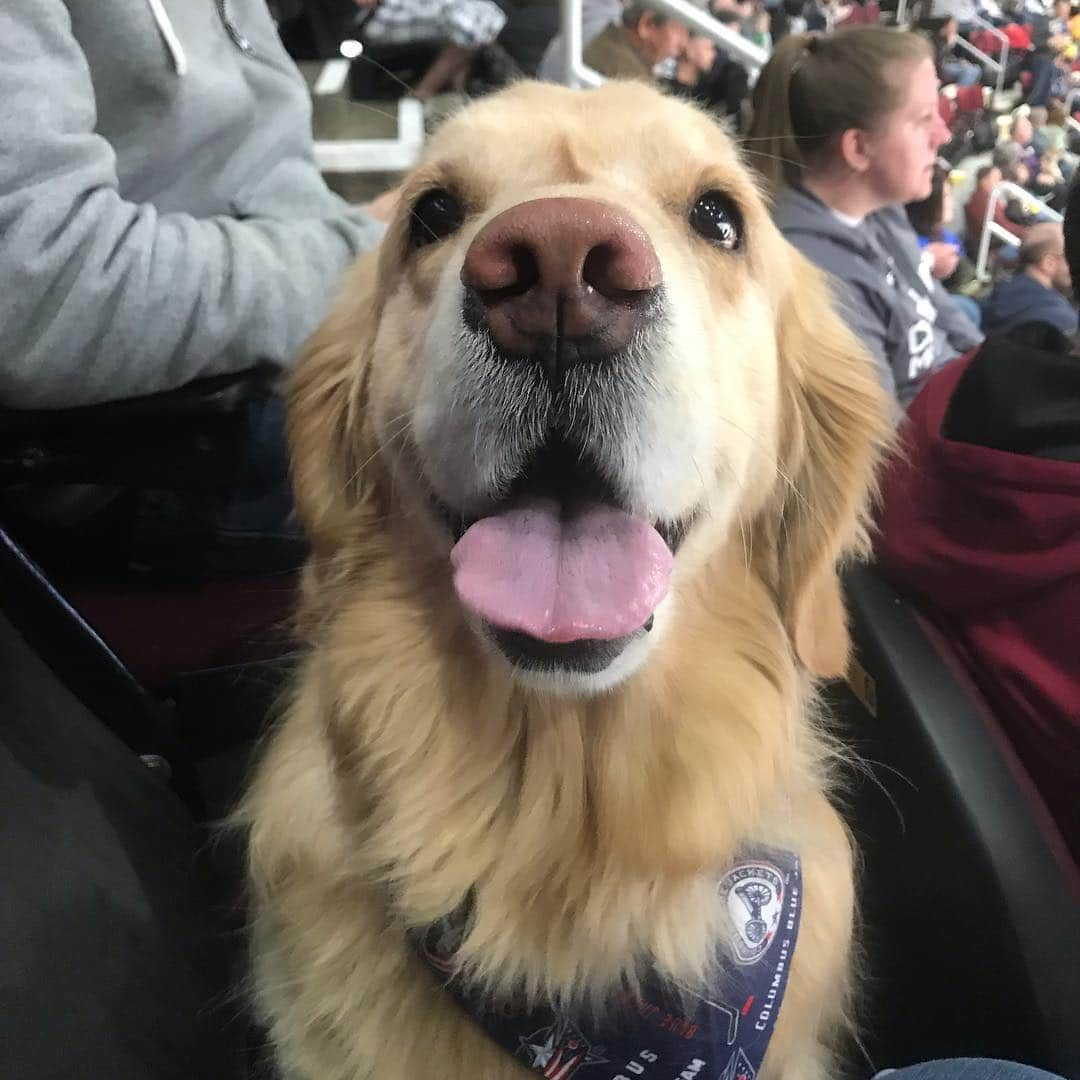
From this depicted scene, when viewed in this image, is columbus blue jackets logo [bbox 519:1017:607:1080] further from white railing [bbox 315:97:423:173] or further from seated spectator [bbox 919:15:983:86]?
seated spectator [bbox 919:15:983:86]

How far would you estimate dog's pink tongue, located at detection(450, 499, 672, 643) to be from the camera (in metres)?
0.78

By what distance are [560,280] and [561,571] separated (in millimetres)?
256

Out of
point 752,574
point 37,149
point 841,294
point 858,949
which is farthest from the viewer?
point 841,294

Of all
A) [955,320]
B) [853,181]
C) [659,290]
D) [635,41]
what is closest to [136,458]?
[659,290]

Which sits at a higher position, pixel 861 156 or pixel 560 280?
pixel 560 280

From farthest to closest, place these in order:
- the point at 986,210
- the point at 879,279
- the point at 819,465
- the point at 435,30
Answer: the point at 986,210 → the point at 435,30 → the point at 879,279 → the point at 819,465

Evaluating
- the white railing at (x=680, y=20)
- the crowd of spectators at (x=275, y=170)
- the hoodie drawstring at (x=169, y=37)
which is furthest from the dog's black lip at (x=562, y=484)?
the white railing at (x=680, y=20)

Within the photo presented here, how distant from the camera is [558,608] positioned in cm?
78

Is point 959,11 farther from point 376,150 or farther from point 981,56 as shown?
point 376,150

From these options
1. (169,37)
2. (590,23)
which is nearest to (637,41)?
(590,23)

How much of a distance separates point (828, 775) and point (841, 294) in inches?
34.3

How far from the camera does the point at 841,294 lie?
5.18 feet

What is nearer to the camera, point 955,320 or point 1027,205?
point 955,320

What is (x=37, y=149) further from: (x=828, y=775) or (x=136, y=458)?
(x=828, y=775)
